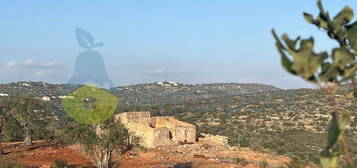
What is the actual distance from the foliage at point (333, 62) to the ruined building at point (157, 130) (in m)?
31.6

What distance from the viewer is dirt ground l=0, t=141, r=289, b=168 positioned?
94.7ft

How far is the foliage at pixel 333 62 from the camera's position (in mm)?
3094

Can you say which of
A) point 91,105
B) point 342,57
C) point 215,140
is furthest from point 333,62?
point 215,140

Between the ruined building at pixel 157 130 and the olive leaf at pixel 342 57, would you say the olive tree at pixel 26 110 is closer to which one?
the ruined building at pixel 157 130

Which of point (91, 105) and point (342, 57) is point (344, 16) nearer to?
point (342, 57)

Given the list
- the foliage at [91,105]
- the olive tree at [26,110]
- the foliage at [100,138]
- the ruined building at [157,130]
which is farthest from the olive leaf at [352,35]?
the olive tree at [26,110]

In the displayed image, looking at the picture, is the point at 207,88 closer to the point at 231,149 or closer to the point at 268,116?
the point at 268,116

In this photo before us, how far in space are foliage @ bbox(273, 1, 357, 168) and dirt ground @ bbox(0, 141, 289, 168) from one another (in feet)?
79.8

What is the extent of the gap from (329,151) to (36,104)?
119 ft

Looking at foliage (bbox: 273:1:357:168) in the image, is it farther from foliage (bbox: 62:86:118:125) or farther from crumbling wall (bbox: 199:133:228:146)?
crumbling wall (bbox: 199:133:228:146)

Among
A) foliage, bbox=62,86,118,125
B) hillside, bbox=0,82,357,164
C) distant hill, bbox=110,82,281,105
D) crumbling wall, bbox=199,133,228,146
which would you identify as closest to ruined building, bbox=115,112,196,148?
crumbling wall, bbox=199,133,228,146

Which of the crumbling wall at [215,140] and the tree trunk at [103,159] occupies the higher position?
the tree trunk at [103,159]

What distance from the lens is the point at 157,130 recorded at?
1396 inches

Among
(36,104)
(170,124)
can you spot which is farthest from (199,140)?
(36,104)
